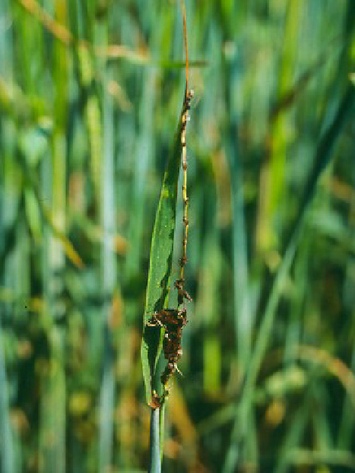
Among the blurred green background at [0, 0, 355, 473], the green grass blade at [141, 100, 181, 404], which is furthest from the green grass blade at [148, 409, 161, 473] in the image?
the blurred green background at [0, 0, 355, 473]

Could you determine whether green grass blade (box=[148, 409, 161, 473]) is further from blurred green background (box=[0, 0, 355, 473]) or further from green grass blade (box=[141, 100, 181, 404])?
blurred green background (box=[0, 0, 355, 473])

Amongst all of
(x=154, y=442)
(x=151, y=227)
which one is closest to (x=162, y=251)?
(x=154, y=442)

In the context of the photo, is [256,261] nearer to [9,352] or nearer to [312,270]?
[312,270]

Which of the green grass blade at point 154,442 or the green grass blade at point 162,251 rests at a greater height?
the green grass blade at point 162,251

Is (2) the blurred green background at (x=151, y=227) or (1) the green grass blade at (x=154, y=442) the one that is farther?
(2) the blurred green background at (x=151, y=227)

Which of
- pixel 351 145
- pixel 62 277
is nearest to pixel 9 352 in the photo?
pixel 62 277

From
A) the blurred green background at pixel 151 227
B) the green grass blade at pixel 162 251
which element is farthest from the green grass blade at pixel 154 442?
the blurred green background at pixel 151 227

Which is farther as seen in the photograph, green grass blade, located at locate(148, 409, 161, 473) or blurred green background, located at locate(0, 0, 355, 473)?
blurred green background, located at locate(0, 0, 355, 473)

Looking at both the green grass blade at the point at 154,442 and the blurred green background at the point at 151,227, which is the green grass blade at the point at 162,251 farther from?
the blurred green background at the point at 151,227
